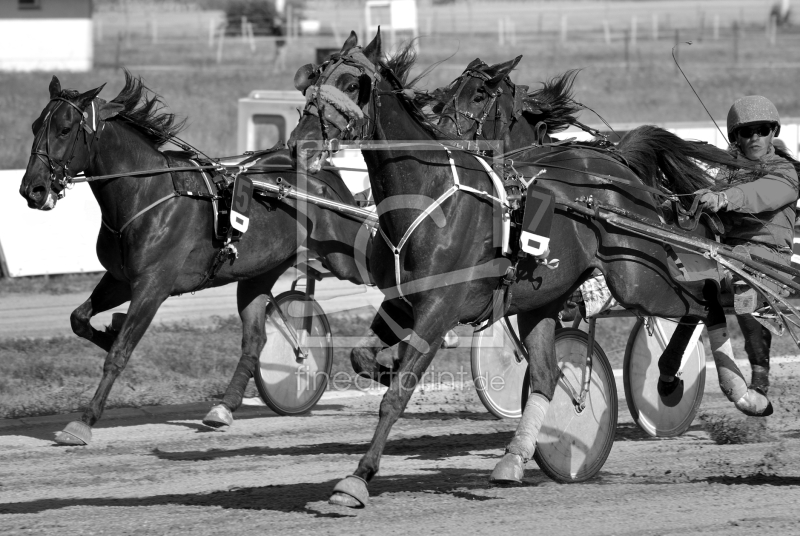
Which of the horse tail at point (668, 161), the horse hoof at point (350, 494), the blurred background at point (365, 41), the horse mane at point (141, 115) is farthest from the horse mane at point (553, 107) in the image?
the blurred background at point (365, 41)

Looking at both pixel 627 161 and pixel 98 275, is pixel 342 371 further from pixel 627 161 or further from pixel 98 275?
pixel 98 275

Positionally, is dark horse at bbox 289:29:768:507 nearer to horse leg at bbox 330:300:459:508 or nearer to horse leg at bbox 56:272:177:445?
horse leg at bbox 330:300:459:508

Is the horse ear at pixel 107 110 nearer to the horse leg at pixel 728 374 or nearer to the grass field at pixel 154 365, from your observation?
the grass field at pixel 154 365

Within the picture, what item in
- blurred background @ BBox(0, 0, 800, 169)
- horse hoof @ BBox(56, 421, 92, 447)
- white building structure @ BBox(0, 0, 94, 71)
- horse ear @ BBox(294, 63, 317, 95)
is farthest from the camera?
white building structure @ BBox(0, 0, 94, 71)

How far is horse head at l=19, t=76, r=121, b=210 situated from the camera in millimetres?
6070

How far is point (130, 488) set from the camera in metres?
5.40

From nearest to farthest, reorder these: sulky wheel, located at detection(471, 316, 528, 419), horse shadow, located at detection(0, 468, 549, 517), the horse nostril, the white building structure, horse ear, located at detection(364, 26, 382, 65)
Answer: horse ear, located at detection(364, 26, 382, 65)
horse shadow, located at detection(0, 468, 549, 517)
the horse nostril
sulky wheel, located at detection(471, 316, 528, 419)
the white building structure

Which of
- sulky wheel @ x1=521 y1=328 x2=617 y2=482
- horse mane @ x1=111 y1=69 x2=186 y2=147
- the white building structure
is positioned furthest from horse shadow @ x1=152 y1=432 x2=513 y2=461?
the white building structure

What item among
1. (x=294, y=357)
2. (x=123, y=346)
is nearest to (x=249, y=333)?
(x=294, y=357)

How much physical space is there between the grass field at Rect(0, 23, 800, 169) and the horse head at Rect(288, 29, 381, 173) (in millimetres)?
13405

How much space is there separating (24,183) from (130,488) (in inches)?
72.9

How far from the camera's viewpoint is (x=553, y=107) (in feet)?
24.0

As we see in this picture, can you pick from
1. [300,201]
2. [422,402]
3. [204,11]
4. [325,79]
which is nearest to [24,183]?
[300,201]

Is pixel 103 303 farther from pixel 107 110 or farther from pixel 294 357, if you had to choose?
pixel 294 357
